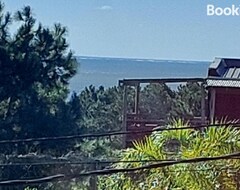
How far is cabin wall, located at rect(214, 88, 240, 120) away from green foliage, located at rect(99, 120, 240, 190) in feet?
7.57

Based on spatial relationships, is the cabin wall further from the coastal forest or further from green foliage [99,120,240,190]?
green foliage [99,120,240,190]

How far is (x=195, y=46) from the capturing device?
14562 mm

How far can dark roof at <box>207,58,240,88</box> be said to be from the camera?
7.39 m

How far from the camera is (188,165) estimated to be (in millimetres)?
4875

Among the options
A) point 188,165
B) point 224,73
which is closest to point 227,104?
point 224,73

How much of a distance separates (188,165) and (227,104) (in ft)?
9.73

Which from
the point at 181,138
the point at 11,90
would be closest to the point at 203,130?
the point at 181,138

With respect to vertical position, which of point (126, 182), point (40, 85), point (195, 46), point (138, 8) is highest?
point (138, 8)

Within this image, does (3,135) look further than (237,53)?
No

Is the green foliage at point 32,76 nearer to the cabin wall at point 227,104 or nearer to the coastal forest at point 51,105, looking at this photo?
the coastal forest at point 51,105

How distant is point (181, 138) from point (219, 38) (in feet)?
28.4

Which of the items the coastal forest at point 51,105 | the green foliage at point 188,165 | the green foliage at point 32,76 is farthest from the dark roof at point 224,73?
the green foliage at point 32,76

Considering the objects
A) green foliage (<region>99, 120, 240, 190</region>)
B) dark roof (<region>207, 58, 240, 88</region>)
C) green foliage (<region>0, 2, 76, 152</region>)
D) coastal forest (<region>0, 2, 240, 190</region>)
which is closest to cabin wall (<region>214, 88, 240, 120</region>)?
dark roof (<region>207, 58, 240, 88</region>)

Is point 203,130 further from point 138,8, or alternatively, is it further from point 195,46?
point 138,8
